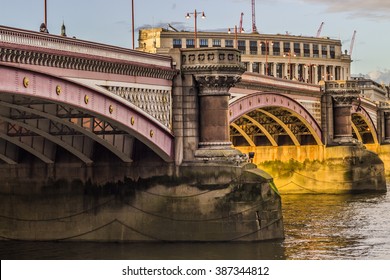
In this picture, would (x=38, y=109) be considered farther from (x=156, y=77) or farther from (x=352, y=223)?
(x=352, y=223)

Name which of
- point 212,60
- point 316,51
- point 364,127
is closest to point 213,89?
point 212,60

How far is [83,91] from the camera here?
1547 inches

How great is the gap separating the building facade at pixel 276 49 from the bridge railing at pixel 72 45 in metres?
101

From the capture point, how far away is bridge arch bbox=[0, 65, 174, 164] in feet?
120

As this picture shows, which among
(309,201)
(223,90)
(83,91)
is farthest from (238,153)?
(309,201)

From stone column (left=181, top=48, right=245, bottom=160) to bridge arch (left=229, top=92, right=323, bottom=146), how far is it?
1662 centimetres

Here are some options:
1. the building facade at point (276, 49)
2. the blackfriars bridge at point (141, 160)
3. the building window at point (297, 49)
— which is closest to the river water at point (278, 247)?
the blackfriars bridge at point (141, 160)

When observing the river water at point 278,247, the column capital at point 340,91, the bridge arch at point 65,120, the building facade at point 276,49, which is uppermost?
the building facade at point 276,49

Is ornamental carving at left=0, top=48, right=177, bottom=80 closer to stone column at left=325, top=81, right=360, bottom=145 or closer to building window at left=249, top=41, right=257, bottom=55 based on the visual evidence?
stone column at left=325, top=81, right=360, bottom=145

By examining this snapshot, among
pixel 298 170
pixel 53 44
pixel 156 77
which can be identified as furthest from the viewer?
pixel 298 170

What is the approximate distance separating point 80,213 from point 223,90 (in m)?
9.49

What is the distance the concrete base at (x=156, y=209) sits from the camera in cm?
4447

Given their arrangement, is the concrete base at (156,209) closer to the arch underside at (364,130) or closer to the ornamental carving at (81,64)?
the ornamental carving at (81,64)

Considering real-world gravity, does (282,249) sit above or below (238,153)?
below
